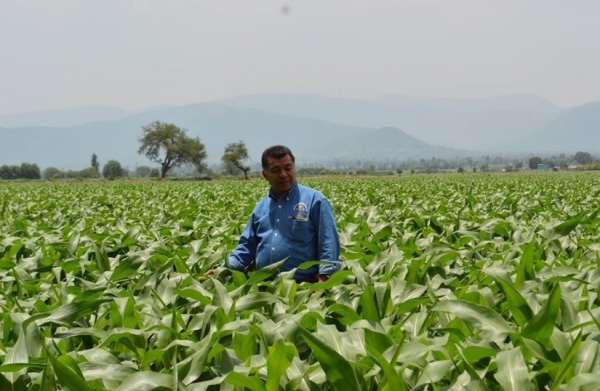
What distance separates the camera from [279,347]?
169cm

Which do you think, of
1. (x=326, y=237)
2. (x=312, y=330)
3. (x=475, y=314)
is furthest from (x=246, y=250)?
(x=475, y=314)

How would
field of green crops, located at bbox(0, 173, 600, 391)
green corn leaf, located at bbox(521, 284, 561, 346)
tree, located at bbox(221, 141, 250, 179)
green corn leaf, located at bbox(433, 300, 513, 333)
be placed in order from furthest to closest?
tree, located at bbox(221, 141, 250, 179)
green corn leaf, located at bbox(433, 300, 513, 333)
green corn leaf, located at bbox(521, 284, 561, 346)
field of green crops, located at bbox(0, 173, 600, 391)

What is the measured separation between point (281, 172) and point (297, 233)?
1.67ft

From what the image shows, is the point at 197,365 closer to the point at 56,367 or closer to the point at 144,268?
→ the point at 56,367

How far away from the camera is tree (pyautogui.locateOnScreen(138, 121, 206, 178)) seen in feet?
316

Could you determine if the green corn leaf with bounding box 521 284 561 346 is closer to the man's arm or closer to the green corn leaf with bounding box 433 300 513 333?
the green corn leaf with bounding box 433 300 513 333

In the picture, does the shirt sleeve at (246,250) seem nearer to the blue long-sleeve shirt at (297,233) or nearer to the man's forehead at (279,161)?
the blue long-sleeve shirt at (297,233)

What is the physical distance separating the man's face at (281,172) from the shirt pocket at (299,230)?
290 mm

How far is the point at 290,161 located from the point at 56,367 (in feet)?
9.02

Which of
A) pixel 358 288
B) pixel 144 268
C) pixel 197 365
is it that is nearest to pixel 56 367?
pixel 197 365

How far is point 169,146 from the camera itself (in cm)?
9681

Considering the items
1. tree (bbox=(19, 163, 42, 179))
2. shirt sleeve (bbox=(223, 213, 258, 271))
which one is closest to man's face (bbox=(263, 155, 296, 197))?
shirt sleeve (bbox=(223, 213, 258, 271))

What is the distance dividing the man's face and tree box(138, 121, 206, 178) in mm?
93599

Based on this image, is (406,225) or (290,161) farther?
(406,225)
